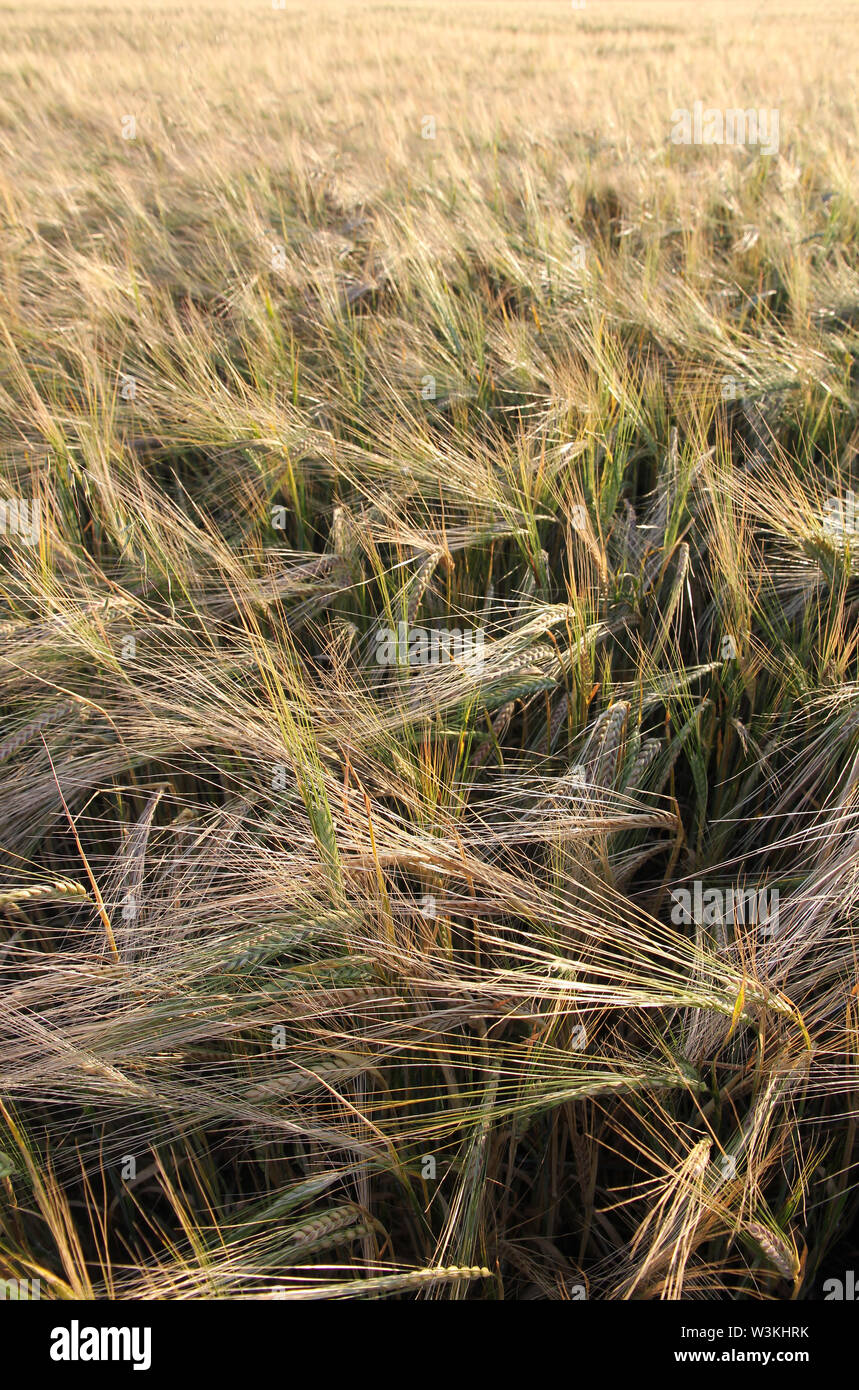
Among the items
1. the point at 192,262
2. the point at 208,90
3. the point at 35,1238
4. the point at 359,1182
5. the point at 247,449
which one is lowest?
the point at 35,1238

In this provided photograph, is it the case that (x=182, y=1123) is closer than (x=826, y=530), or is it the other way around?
(x=182, y=1123)

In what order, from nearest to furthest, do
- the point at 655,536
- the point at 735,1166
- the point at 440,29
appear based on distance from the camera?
the point at 735,1166
the point at 655,536
the point at 440,29

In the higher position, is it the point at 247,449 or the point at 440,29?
the point at 440,29

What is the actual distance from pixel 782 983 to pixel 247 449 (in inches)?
57.7

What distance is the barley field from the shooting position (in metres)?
0.90

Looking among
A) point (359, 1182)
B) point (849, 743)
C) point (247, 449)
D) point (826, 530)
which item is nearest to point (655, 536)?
point (826, 530)

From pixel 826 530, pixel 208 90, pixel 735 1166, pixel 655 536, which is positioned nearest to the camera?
pixel 735 1166

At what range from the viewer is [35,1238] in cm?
100

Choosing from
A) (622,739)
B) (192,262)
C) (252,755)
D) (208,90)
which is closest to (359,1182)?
(252,755)

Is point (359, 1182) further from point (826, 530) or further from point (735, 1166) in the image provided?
point (826, 530)

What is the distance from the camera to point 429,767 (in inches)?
43.3

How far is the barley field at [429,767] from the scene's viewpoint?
90 centimetres

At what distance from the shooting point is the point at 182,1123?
0.89 m

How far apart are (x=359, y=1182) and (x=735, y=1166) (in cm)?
41
